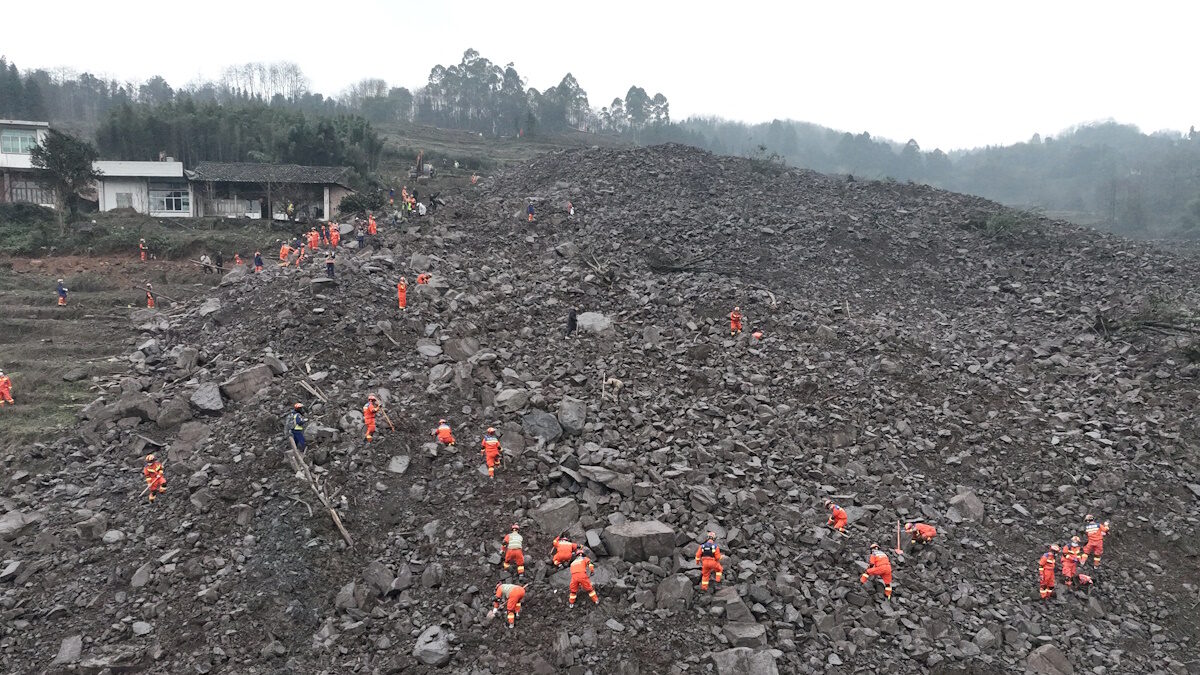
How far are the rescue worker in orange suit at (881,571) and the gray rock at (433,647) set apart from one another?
6342 millimetres

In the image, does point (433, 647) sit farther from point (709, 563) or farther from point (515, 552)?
point (709, 563)

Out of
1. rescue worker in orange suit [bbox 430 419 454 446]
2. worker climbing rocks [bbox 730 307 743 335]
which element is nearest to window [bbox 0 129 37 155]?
rescue worker in orange suit [bbox 430 419 454 446]

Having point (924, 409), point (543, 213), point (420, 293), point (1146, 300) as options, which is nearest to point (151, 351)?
point (420, 293)

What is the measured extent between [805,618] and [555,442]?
539 centimetres

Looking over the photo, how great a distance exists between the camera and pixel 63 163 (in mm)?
27859

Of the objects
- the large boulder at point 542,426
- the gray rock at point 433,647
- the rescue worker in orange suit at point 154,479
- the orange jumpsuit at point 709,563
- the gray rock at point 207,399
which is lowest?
the gray rock at point 433,647

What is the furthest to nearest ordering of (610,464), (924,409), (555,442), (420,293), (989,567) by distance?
(420,293) → (924,409) → (555,442) → (610,464) → (989,567)

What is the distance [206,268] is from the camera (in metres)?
25.1

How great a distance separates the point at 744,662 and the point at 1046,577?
18.5ft

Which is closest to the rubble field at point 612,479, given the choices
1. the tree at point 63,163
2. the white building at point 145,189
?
the tree at point 63,163

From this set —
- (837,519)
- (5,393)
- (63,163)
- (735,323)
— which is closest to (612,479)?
(837,519)

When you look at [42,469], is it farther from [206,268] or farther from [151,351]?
[206,268]

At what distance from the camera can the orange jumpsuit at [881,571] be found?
10102 mm

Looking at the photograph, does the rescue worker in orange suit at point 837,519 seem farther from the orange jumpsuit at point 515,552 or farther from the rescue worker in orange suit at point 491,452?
the rescue worker in orange suit at point 491,452
